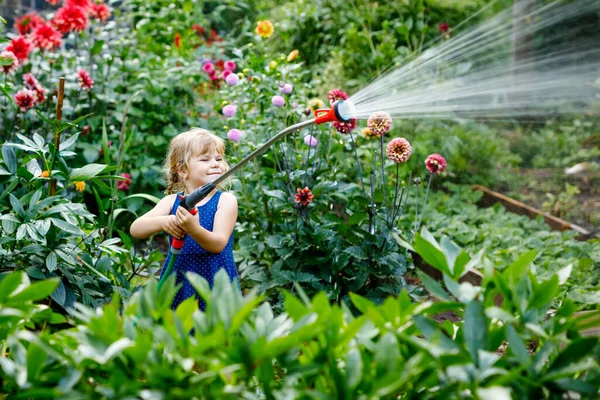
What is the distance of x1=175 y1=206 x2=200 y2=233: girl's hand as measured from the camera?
2135mm

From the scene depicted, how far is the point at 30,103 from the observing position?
3432 millimetres

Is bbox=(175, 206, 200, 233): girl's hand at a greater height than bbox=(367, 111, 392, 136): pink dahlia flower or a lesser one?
lesser

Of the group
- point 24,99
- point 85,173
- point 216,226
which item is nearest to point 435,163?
point 216,226

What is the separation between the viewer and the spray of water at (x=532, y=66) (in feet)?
19.2

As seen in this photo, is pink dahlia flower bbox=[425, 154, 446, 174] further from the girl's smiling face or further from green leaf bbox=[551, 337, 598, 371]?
green leaf bbox=[551, 337, 598, 371]

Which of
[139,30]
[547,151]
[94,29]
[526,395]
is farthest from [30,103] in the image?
[547,151]

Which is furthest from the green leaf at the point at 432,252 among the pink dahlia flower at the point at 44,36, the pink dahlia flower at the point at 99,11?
the pink dahlia flower at the point at 99,11

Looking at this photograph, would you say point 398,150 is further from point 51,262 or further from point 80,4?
point 80,4

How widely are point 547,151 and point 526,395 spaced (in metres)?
4.83

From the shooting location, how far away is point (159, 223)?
2.35 m

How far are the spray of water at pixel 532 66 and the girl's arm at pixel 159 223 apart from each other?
3473 mm

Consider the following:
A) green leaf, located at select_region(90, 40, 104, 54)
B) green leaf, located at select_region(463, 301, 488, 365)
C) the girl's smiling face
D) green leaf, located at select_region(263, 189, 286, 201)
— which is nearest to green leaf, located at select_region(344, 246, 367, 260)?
green leaf, located at select_region(263, 189, 286, 201)

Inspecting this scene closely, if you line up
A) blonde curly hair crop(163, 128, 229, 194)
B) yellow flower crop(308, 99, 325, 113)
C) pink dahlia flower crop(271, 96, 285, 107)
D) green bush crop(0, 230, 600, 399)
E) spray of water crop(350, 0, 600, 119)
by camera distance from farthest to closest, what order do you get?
spray of water crop(350, 0, 600, 119) → yellow flower crop(308, 99, 325, 113) → pink dahlia flower crop(271, 96, 285, 107) → blonde curly hair crop(163, 128, 229, 194) → green bush crop(0, 230, 600, 399)

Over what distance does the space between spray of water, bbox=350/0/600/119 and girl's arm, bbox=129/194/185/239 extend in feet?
11.4
